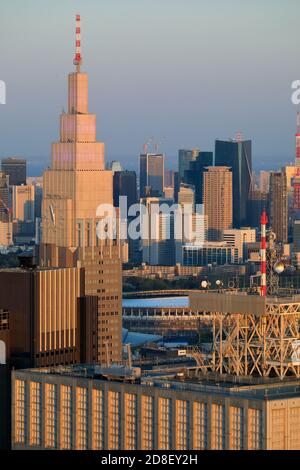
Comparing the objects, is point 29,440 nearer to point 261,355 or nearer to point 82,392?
point 82,392

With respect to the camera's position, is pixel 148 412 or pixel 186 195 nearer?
pixel 148 412

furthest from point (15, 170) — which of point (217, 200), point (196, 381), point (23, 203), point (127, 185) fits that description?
point (196, 381)

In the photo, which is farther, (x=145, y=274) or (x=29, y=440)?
(x=145, y=274)

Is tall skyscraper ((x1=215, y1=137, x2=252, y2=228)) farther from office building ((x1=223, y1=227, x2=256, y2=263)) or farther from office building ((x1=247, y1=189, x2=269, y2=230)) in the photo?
office building ((x1=223, y1=227, x2=256, y2=263))

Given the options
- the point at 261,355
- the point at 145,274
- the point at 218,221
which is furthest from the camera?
the point at 218,221

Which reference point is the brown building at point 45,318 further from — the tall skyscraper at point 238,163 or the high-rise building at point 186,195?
the tall skyscraper at point 238,163

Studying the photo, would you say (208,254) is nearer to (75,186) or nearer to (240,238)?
(240,238)

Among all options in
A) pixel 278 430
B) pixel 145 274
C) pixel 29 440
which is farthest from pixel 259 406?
pixel 145 274

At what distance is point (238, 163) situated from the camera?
142 metres

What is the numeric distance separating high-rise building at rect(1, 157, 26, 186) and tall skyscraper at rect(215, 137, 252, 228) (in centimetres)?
1528

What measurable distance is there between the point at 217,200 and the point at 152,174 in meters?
6.66
